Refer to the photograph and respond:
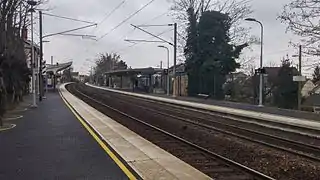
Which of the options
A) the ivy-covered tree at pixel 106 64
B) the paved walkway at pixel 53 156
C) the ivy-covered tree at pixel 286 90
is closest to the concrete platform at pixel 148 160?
the paved walkway at pixel 53 156

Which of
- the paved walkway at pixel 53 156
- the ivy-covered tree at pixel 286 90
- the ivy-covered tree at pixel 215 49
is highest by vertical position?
the ivy-covered tree at pixel 215 49

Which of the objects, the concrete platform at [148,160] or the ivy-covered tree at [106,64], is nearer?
the concrete platform at [148,160]

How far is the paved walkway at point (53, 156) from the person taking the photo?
8.92 m

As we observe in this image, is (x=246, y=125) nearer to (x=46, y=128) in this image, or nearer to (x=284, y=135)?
(x=284, y=135)

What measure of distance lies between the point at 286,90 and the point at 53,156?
3242 cm

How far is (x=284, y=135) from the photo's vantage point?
19094mm

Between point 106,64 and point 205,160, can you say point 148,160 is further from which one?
point 106,64

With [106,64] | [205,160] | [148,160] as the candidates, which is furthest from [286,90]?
[106,64]

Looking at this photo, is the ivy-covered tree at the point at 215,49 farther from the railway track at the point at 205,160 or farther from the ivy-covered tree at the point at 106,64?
the ivy-covered tree at the point at 106,64

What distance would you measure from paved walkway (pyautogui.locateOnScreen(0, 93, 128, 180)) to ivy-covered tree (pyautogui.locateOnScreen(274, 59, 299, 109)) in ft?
87.6

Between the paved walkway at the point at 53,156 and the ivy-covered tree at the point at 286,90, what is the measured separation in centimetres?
2671

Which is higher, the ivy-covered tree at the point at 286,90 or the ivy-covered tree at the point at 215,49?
the ivy-covered tree at the point at 215,49

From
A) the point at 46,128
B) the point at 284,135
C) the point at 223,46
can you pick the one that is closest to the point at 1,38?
the point at 46,128

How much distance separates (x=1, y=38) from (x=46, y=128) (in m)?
8.75
